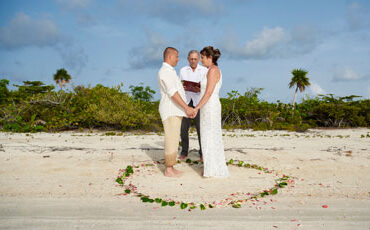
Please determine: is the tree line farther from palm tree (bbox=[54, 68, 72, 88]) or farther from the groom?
palm tree (bbox=[54, 68, 72, 88])

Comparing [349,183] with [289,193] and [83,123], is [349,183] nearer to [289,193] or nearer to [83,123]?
[289,193]

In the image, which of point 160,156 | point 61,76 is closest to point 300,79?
point 160,156

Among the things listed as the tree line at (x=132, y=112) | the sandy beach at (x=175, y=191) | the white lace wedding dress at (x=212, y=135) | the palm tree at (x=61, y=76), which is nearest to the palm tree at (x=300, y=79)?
the tree line at (x=132, y=112)

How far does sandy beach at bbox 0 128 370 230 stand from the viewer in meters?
3.61

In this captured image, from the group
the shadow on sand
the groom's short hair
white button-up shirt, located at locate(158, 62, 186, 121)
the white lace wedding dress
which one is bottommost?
the shadow on sand

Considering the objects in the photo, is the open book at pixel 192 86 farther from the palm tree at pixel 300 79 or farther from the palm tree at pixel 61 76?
the palm tree at pixel 61 76

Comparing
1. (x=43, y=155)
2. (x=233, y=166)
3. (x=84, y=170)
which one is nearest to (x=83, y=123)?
(x=43, y=155)

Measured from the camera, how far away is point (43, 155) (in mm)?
7590

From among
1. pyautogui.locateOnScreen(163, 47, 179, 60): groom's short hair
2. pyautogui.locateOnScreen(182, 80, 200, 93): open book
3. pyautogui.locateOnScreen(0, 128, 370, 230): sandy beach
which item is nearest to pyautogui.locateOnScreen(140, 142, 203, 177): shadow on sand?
pyautogui.locateOnScreen(0, 128, 370, 230): sandy beach

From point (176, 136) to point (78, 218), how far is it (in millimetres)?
2201

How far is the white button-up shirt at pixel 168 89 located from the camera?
4.98 meters

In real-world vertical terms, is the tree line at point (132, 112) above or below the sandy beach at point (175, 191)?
above

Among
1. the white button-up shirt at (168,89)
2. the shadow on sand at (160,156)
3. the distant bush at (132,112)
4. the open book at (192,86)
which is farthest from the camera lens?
the distant bush at (132,112)

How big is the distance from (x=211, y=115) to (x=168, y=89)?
90cm
